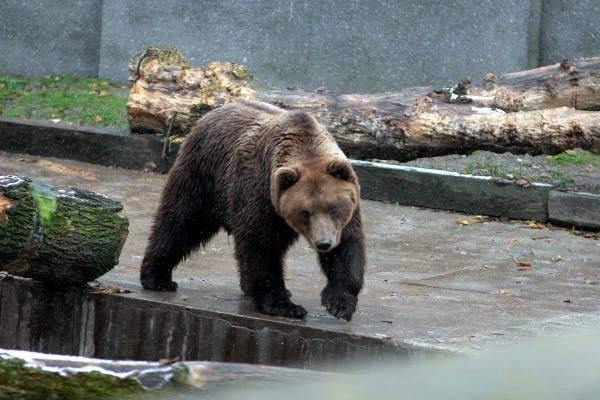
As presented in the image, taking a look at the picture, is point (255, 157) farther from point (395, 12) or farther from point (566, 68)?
point (395, 12)

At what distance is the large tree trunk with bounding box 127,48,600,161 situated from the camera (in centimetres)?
870

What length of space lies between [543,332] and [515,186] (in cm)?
392

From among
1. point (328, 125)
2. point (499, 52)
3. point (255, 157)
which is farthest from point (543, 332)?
point (499, 52)

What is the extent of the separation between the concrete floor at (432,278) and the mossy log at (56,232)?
1.41ft

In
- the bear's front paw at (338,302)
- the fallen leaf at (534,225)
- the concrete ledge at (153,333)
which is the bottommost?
the concrete ledge at (153,333)

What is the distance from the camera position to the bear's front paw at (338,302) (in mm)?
5191

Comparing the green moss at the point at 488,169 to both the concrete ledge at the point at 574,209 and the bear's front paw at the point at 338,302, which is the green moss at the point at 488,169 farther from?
the bear's front paw at the point at 338,302

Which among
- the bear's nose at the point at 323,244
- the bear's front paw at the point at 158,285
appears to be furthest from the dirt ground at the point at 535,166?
the bear's nose at the point at 323,244

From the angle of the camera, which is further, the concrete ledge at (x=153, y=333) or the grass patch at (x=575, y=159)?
the grass patch at (x=575, y=159)

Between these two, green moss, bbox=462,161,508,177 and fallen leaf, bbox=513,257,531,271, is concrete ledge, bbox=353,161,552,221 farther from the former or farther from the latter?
fallen leaf, bbox=513,257,531,271

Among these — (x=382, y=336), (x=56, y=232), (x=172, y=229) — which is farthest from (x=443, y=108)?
(x=56, y=232)

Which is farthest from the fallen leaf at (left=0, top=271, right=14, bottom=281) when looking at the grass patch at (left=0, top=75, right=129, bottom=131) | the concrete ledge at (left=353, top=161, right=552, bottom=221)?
the grass patch at (left=0, top=75, right=129, bottom=131)

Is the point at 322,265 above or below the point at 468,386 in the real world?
below

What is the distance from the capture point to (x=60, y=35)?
13820 mm
